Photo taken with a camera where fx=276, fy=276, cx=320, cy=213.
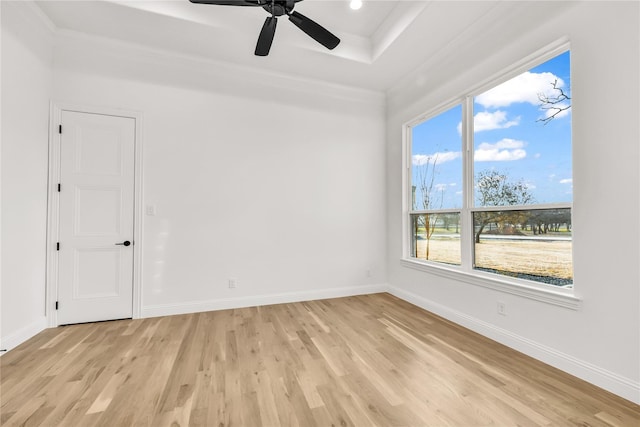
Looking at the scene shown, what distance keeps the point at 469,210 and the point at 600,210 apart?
1165mm

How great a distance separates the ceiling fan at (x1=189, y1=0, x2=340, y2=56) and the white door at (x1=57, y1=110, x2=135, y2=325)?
188 cm

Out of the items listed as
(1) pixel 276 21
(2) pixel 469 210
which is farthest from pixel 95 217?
(2) pixel 469 210

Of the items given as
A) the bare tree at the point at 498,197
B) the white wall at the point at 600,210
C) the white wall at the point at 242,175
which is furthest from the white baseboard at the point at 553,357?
the white wall at the point at 242,175

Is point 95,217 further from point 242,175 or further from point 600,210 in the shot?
point 600,210

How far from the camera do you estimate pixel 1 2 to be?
7.66 ft

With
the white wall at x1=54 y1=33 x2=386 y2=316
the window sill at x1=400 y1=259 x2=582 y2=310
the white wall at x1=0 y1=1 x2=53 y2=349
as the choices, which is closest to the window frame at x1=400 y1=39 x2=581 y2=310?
the window sill at x1=400 y1=259 x2=582 y2=310

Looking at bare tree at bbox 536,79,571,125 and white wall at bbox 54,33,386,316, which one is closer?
bare tree at bbox 536,79,571,125

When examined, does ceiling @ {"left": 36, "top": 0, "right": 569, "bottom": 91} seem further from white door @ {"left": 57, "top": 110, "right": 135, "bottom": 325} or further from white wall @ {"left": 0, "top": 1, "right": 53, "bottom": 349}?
white door @ {"left": 57, "top": 110, "right": 135, "bottom": 325}

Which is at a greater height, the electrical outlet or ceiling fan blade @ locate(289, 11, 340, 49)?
ceiling fan blade @ locate(289, 11, 340, 49)

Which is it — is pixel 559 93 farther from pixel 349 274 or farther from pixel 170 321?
pixel 170 321

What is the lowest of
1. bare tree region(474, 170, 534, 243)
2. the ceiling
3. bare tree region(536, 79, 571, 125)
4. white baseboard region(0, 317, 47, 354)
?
white baseboard region(0, 317, 47, 354)

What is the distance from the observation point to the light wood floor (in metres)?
1.61

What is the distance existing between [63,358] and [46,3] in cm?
325

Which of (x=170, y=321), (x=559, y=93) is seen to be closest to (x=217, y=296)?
(x=170, y=321)
